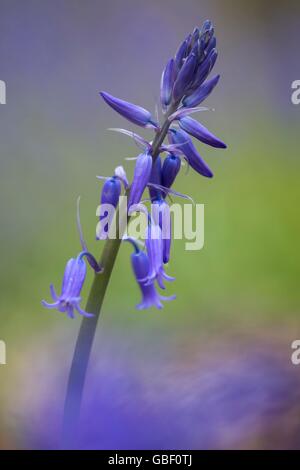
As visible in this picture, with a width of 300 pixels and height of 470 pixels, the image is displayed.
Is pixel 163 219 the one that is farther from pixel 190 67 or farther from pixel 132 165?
pixel 132 165

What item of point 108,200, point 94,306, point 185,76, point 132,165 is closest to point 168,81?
point 185,76

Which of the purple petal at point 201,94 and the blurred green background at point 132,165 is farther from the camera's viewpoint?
the blurred green background at point 132,165

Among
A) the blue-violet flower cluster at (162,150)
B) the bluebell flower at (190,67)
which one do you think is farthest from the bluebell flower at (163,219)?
the bluebell flower at (190,67)

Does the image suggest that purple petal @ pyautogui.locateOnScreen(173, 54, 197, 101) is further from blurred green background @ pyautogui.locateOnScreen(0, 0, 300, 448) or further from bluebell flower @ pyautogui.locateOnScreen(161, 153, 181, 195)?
blurred green background @ pyautogui.locateOnScreen(0, 0, 300, 448)

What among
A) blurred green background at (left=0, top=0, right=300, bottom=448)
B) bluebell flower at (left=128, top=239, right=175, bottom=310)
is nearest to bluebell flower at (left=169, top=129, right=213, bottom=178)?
bluebell flower at (left=128, top=239, right=175, bottom=310)

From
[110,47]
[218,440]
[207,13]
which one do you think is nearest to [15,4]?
[110,47]

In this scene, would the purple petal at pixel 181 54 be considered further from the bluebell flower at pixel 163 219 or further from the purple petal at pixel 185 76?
the bluebell flower at pixel 163 219
